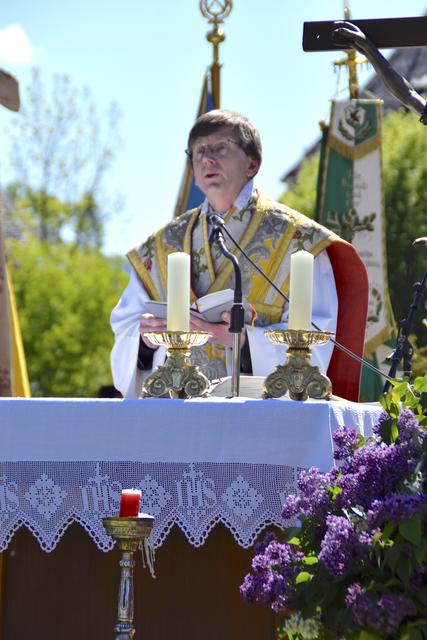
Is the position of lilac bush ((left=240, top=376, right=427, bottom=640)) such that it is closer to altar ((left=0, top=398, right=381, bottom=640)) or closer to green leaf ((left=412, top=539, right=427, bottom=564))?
green leaf ((left=412, top=539, right=427, bottom=564))

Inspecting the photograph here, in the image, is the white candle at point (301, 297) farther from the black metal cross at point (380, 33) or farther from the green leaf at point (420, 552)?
the green leaf at point (420, 552)

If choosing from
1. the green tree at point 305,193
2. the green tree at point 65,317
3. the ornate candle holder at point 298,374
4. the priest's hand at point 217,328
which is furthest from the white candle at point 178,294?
the green tree at point 65,317

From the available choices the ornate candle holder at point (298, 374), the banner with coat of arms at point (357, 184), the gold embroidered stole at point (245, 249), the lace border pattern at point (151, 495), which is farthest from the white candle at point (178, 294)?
the banner with coat of arms at point (357, 184)

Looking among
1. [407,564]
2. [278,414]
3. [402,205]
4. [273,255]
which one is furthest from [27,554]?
[402,205]

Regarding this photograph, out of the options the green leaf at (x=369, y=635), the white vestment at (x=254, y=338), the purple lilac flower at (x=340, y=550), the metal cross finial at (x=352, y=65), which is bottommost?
the green leaf at (x=369, y=635)

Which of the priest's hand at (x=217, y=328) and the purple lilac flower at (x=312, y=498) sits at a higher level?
the priest's hand at (x=217, y=328)

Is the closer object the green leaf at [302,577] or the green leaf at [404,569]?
the green leaf at [404,569]

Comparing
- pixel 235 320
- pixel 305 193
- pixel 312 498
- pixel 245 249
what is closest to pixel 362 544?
pixel 312 498

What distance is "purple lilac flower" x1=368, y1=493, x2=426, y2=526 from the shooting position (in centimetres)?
303

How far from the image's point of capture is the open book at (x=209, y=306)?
5.00m

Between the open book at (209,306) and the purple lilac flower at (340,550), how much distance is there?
1.94 m

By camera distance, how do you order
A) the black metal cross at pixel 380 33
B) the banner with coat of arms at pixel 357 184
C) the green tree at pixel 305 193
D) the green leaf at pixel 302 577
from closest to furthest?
the green leaf at pixel 302 577 < the black metal cross at pixel 380 33 < the banner with coat of arms at pixel 357 184 < the green tree at pixel 305 193

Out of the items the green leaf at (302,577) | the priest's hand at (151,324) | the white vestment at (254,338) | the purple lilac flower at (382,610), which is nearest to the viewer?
the purple lilac flower at (382,610)

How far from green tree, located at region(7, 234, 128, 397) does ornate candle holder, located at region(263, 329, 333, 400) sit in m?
21.8
